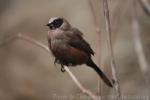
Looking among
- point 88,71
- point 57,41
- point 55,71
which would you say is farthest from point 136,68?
point 57,41

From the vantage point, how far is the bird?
4.60m

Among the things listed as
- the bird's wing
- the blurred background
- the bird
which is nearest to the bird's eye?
the bird

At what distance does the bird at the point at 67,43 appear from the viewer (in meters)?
4.60

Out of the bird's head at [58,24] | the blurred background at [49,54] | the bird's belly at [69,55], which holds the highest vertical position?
the bird's head at [58,24]

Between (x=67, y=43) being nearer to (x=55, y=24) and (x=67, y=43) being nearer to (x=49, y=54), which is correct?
(x=55, y=24)

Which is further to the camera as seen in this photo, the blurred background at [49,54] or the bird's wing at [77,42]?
the blurred background at [49,54]

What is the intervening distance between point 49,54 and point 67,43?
14.2ft

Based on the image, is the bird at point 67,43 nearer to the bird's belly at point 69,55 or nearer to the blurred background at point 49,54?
the bird's belly at point 69,55

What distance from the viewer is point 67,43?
4656 mm

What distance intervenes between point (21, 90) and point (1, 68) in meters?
0.73

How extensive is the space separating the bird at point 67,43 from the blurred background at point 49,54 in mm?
2905

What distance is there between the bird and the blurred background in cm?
290

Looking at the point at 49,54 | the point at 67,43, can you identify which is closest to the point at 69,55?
the point at 67,43

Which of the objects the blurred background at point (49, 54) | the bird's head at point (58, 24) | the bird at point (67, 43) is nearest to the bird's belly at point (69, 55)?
the bird at point (67, 43)
